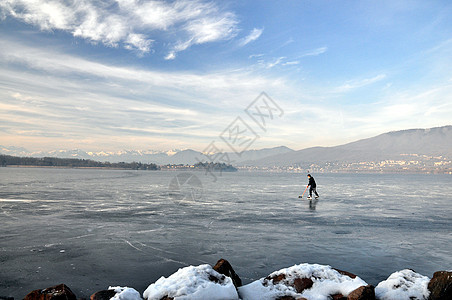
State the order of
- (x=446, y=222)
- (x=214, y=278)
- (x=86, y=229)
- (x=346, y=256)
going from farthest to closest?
1. (x=446, y=222)
2. (x=86, y=229)
3. (x=346, y=256)
4. (x=214, y=278)

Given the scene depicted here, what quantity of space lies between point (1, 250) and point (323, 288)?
29.1 ft

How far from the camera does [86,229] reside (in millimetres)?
11812

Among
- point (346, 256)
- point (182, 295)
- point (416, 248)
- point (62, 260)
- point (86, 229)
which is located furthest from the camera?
point (86, 229)

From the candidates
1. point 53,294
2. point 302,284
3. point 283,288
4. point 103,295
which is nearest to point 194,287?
point 103,295

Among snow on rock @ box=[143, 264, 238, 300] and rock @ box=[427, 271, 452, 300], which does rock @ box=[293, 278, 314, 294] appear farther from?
rock @ box=[427, 271, 452, 300]

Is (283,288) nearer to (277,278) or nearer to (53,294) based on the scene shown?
(277,278)

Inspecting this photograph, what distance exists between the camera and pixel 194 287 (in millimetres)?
5027

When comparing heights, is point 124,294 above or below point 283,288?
above

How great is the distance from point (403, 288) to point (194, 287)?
3.59 meters

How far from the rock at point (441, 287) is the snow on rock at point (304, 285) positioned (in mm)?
1034

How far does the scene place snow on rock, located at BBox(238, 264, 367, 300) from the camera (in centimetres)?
537

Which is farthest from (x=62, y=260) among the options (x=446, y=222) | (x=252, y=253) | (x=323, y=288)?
(x=446, y=222)

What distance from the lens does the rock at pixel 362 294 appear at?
16.2 ft

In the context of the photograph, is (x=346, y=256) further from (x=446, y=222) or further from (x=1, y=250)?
(x=1, y=250)
